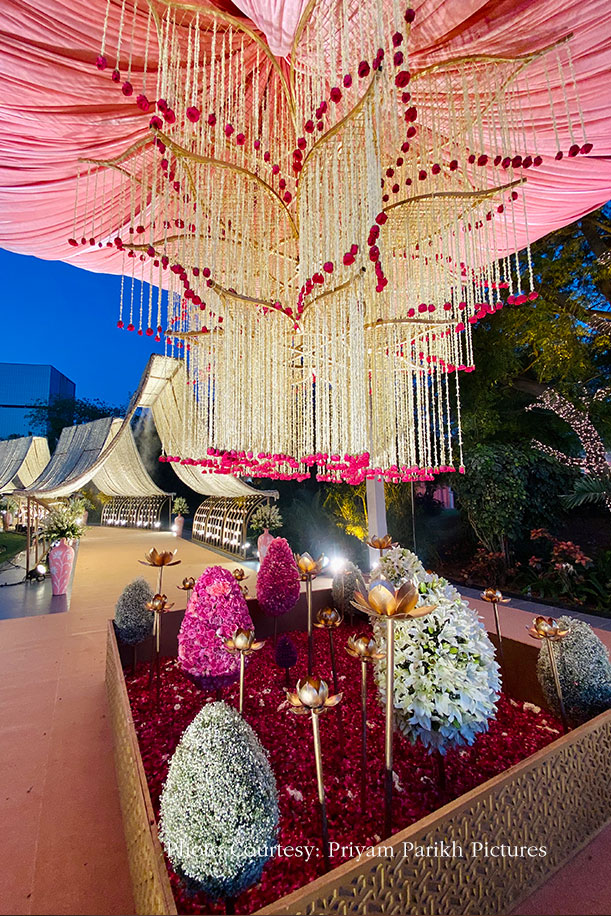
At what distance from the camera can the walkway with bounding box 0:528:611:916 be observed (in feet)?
3.52

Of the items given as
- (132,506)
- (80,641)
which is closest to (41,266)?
(132,506)

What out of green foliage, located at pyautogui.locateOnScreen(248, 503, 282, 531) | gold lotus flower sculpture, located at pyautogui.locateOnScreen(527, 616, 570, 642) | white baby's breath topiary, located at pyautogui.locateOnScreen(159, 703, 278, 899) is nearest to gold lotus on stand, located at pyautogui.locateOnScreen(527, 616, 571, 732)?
gold lotus flower sculpture, located at pyautogui.locateOnScreen(527, 616, 570, 642)

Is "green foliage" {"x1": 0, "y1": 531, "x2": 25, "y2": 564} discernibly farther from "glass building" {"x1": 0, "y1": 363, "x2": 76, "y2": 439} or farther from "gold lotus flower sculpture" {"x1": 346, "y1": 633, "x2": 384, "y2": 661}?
"glass building" {"x1": 0, "y1": 363, "x2": 76, "y2": 439}

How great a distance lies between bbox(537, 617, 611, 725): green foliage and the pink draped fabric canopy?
83.9 inches

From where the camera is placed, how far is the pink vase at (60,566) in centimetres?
441

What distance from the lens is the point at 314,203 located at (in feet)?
4.98

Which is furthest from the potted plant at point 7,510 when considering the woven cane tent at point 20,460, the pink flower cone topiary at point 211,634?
the pink flower cone topiary at point 211,634

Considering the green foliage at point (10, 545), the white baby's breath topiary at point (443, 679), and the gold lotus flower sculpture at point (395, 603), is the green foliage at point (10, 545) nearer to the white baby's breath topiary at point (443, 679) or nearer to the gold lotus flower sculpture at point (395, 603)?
the white baby's breath topiary at point (443, 679)

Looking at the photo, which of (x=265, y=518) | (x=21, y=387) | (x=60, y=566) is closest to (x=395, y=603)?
(x=60, y=566)

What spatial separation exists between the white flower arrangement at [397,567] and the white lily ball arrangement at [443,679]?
0.71 meters

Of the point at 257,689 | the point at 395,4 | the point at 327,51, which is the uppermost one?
the point at 327,51

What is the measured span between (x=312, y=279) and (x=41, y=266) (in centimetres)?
5292

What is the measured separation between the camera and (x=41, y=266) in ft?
140

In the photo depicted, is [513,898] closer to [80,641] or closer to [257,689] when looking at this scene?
[257,689]
